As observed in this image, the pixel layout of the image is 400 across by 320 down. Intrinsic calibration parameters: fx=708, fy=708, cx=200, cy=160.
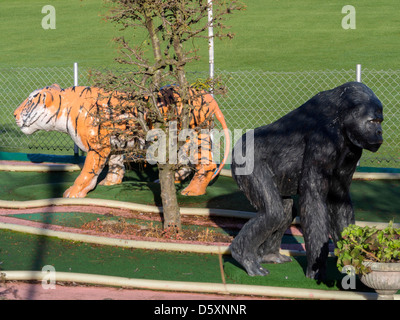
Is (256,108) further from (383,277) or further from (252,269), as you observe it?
(383,277)

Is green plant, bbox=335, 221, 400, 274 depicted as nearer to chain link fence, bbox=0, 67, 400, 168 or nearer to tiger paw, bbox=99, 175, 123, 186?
tiger paw, bbox=99, 175, 123, 186

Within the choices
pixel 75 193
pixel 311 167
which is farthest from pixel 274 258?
pixel 75 193

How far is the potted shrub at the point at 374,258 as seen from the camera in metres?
5.93

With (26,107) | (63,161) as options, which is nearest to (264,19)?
(63,161)

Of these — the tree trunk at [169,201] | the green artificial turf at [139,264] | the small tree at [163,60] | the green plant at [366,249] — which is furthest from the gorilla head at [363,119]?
the tree trunk at [169,201]

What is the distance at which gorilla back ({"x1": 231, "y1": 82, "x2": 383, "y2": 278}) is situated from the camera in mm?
6570

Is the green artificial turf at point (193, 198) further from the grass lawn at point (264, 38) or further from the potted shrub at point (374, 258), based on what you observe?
the grass lawn at point (264, 38)

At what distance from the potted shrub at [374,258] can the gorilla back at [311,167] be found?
1.95 feet

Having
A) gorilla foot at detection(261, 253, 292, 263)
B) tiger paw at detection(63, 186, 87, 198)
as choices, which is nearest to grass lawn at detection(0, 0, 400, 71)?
tiger paw at detection(63, 186, 87, 198)

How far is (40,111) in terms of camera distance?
34.7 feet

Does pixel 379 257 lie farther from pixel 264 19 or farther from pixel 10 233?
pixel 264 19

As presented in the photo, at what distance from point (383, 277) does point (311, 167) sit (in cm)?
124

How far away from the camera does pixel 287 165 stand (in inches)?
271

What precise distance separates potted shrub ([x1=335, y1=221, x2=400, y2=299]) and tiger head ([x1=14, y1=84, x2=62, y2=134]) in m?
5.77
